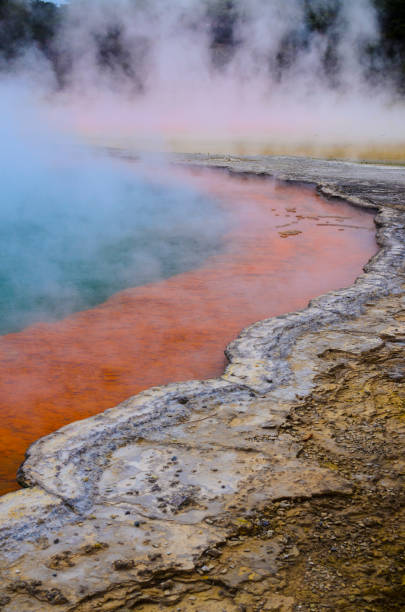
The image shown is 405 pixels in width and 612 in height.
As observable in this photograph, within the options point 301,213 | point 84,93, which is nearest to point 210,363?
point 301,213

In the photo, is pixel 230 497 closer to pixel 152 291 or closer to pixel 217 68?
pixel 152 291

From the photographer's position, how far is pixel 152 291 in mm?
3611

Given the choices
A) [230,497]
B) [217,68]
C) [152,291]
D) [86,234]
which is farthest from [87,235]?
[217,68]

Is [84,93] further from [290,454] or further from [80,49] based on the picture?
[290,454]

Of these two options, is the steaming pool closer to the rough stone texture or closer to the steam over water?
the steam over water

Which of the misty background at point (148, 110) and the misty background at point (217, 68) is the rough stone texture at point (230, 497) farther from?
the misty background at point (217, 68)

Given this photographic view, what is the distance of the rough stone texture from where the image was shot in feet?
4.10

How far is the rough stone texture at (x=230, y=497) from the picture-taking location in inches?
49.2

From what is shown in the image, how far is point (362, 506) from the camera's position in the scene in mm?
1485

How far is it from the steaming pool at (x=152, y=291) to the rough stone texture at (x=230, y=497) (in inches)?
13.5

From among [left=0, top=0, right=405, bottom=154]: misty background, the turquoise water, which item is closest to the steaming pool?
the turquoise water

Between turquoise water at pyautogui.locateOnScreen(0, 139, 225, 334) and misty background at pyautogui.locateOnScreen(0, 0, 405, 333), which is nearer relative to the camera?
turquoise water at pyautogui.locateOnScreen(0, 139, 225, 334)

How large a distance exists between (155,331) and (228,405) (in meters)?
1.04

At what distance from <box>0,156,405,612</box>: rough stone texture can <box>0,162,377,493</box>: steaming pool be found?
0.34m
